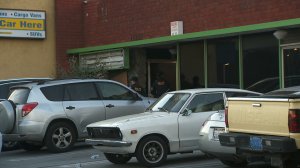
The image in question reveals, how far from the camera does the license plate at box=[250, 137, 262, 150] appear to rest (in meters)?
8.30

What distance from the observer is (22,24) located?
73.4 feet

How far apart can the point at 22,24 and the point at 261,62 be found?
1041cm

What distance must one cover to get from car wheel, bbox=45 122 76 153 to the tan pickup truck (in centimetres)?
585

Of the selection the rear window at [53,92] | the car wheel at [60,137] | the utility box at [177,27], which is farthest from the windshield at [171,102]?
the utility box at [177,27]

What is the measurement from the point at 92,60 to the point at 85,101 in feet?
25.0

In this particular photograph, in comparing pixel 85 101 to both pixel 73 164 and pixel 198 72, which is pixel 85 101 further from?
pixel 198 72

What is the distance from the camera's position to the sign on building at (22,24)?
21922 millimetres

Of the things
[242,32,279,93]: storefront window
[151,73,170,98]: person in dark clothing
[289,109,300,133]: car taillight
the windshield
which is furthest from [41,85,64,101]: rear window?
[289,109,300,133]: car taillight

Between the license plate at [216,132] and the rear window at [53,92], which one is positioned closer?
the license plate at [216,132]

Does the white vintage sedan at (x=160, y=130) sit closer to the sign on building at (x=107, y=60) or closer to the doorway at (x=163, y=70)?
the doorway at (x=163, y=70)

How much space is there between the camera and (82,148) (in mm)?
14852

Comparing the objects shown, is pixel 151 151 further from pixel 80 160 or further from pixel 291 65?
→ pixel 291 65

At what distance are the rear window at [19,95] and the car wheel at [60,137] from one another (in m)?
0.95

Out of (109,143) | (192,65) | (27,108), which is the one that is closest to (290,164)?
(109,143)
